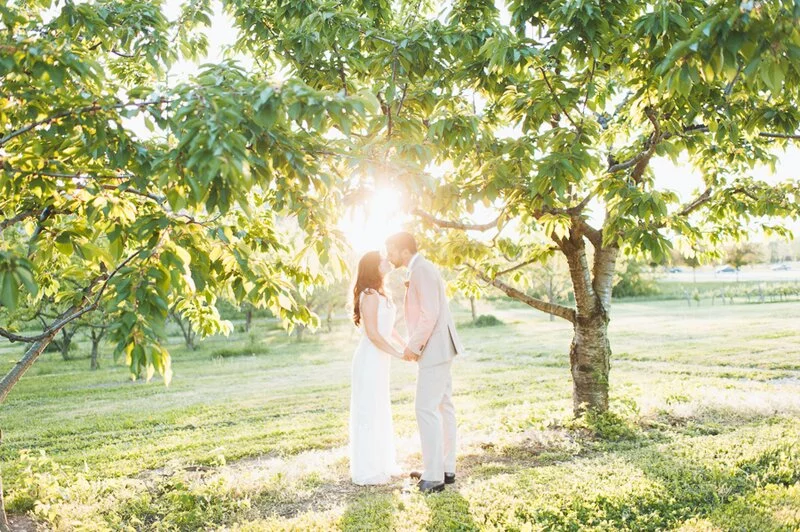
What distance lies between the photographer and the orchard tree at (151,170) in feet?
9.35

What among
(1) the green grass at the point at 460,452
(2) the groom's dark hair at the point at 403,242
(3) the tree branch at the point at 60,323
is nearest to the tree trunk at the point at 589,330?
(1) the green grass at the point at 460,452

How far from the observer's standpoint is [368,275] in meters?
6.35

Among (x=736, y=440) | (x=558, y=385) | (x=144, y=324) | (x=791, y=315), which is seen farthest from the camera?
(x=791, y=315)

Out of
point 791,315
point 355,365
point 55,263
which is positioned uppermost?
point 55,263

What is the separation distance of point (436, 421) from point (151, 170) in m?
3.65

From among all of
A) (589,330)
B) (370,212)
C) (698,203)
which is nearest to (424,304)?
(370,212)

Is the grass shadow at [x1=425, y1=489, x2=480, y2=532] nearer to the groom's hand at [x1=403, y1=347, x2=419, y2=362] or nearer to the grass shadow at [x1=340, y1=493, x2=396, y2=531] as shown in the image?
the grass shadow at [x1=340, y1=493, x2=396, y2=531]

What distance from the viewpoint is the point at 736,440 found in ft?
23.3

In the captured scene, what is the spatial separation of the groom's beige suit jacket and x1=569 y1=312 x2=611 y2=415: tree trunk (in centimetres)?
328

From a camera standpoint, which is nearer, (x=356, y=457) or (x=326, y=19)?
(x=326, y=19)

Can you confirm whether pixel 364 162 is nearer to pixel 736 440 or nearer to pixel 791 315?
pixel 736 440

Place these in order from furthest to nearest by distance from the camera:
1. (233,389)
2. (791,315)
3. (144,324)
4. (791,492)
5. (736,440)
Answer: (791,315) < (233,389) < (736,440) < (791,492) < (144,324)

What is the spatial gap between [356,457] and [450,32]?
4.32m

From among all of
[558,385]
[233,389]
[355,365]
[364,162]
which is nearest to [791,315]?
[558,385]
